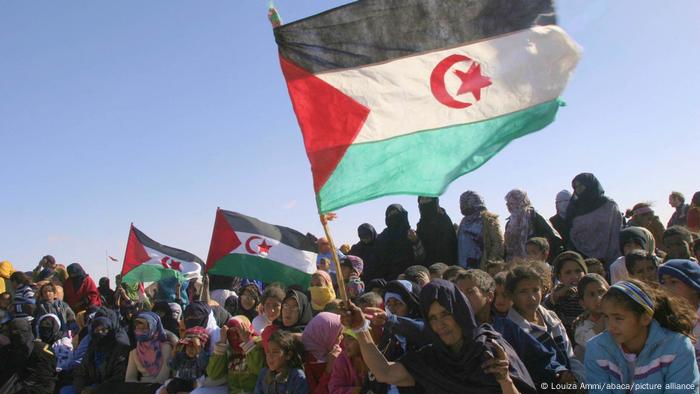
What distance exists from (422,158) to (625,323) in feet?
4.85

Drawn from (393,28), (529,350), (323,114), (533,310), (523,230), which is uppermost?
(393,28)

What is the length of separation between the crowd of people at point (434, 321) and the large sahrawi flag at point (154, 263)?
0.26 metres

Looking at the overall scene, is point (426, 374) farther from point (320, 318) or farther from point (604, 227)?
point (604, 227)

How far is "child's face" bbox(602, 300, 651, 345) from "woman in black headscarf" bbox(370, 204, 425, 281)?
4.66 metres

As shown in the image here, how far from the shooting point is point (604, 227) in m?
6.82

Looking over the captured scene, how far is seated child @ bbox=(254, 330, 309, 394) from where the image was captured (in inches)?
186

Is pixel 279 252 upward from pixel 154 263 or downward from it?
downward

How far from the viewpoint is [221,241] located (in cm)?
824

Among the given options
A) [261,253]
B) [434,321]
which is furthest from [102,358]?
[434,321]

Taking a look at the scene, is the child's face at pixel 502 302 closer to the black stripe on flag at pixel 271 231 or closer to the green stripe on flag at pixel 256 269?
the green stripe on flag at pixel 256 269

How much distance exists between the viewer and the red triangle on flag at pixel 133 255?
32.7 ft

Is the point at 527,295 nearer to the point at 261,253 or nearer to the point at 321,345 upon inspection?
the point at 321,345

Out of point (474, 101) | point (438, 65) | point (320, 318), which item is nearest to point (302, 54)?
point (438, 65)

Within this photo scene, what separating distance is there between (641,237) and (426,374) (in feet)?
11.6
